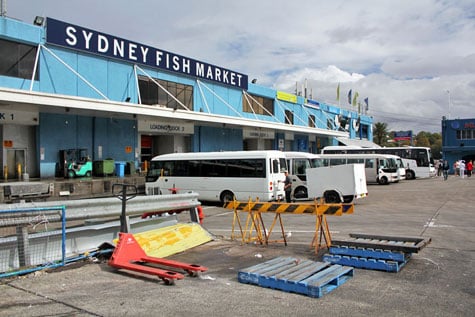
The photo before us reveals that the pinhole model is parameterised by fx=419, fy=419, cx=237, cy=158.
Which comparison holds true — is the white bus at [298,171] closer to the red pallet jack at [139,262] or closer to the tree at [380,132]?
the red pallet jack at [139,262]

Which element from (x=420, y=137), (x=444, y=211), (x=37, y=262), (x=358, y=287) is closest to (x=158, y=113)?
(x=444, y=211)

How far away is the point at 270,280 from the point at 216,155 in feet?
45.4

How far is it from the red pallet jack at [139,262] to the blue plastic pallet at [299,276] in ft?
2.96

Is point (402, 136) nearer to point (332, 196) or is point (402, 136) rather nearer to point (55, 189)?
point (332, 196)

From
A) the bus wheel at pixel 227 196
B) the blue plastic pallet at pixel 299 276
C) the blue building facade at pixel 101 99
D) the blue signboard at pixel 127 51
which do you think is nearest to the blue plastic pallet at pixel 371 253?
the blue plastic pallet at pixel 299 276

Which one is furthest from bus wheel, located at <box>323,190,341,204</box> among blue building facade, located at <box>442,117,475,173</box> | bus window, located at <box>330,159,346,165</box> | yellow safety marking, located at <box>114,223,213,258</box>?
blue building facade, located at <box>442,117,475,173</box>

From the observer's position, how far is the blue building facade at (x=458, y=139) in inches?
2365

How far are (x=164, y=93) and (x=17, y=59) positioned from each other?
10885 mm

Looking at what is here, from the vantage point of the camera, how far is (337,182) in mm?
18047

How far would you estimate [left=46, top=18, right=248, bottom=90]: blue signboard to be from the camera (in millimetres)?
23594

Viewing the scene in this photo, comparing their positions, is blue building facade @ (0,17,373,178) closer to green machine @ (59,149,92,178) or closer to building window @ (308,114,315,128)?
green machine @ (59,149,92,178)

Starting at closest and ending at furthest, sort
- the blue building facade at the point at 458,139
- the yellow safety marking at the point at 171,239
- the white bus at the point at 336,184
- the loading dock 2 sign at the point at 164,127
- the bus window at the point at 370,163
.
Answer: the yellow safety marking at the point at 171,239 < the white bus at the point at 336,184 < the loading dock 2 sign at the point at 164,127 < the bus window at the point at 370,163 < the blue building facade at the point at 458,139

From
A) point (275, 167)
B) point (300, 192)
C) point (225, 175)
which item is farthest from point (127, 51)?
A: point (300, 192)

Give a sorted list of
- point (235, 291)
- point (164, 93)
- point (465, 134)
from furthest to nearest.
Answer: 1. point (465, 134)
2. point (164, 93)
3. point (235, 291)
